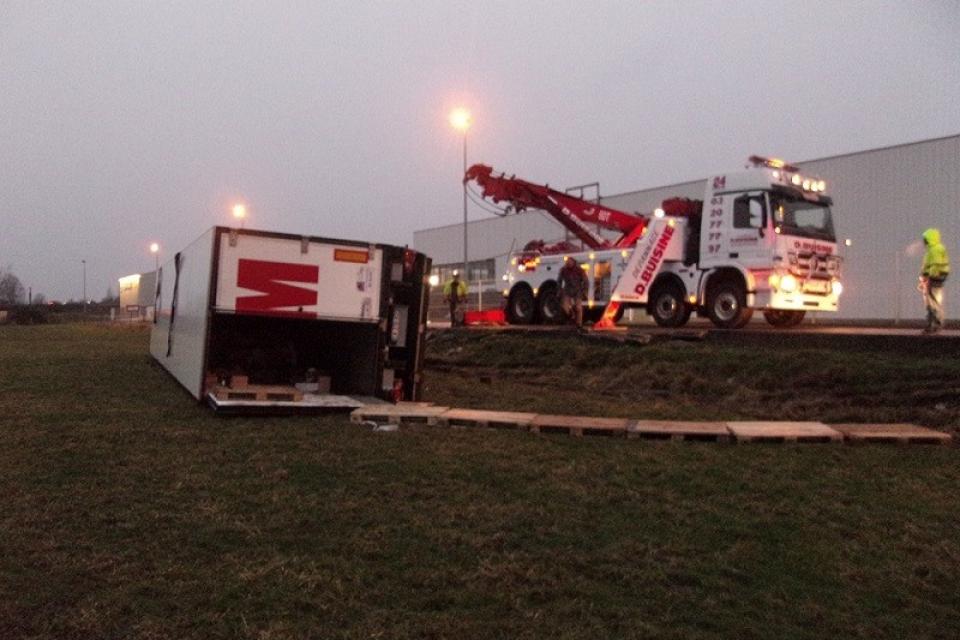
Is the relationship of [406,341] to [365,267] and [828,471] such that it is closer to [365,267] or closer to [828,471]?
[365,267]

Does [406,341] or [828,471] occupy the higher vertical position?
[406,341]

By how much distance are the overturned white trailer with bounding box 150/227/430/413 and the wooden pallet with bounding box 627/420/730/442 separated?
332 cm

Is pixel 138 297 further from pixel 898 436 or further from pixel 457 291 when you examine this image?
pixel 898 436

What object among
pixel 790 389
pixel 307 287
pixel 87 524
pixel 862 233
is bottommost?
pixel 87 524

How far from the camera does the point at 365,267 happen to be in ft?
30.9

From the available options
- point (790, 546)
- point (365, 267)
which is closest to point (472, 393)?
point (365, 267)

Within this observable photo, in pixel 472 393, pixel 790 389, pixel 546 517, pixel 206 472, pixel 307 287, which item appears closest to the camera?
pixel 546 517

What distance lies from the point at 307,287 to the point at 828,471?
5.80 meters

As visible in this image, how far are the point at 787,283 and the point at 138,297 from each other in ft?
144

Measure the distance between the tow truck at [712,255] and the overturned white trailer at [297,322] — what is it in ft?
24.3

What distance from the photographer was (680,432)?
7430 millimetres

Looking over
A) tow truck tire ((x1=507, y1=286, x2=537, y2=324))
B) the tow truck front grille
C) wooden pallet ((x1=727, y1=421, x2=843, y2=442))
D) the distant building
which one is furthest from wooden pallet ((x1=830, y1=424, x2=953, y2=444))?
the distant building

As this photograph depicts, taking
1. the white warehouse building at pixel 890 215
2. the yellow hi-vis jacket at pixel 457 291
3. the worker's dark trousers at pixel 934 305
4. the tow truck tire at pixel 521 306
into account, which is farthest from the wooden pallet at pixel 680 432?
the white warehouse building at pixel 890 215

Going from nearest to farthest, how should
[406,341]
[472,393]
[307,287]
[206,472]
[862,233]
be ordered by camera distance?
[206,472]
[307,287]
[406,341]
[472,393]
[862,233]
